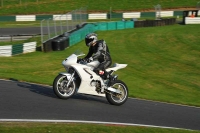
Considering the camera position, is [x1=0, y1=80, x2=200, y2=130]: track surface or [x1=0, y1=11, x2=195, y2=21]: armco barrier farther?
[x1=0, y1=11, x2=195, y2=21]: armco barrier

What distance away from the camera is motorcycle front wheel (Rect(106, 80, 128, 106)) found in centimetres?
1183

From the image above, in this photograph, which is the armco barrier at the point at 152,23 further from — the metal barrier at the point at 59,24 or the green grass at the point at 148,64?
the metal barrier at the point at 59,24

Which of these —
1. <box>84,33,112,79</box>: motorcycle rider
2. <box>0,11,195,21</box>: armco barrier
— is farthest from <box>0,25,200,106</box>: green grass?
<box>0,11,195,21</box>: armco barrier

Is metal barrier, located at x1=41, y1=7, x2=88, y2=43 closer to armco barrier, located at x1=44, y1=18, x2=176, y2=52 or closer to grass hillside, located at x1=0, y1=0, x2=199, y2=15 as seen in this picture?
armco barrier, located at x1=44, y1=18, x2=176, y2=52

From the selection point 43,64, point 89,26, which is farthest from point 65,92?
point 89,26

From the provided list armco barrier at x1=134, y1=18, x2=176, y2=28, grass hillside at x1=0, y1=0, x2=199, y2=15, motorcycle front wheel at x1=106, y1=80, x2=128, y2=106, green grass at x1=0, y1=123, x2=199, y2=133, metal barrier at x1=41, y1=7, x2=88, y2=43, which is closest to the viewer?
green grass at x1=0, y1=123, x2=199, y2=133

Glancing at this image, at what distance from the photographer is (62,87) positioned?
11.3 meters

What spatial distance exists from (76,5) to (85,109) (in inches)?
2090

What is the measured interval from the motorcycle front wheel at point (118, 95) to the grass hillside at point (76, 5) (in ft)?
159

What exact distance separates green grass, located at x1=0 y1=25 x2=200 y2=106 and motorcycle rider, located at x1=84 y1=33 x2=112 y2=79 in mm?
3141

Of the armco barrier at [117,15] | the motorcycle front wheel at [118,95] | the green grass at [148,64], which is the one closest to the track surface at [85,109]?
the motorcycle front wheel at [118,95]

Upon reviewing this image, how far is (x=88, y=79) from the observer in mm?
11625

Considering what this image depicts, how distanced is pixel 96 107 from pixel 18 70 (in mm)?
7486

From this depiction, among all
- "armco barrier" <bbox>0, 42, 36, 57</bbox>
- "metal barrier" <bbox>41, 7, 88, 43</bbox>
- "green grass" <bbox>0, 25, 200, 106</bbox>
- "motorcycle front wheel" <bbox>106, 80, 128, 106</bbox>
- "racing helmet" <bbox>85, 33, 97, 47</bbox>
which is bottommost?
"green grass" <bbox>0, 25, 200, 106</bbox>
